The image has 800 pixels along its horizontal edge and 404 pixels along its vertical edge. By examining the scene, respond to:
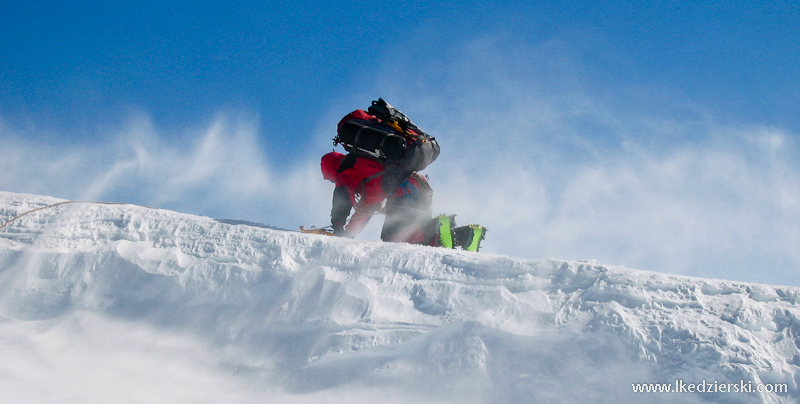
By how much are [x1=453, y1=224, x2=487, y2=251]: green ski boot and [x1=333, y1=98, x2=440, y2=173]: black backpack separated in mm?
1128

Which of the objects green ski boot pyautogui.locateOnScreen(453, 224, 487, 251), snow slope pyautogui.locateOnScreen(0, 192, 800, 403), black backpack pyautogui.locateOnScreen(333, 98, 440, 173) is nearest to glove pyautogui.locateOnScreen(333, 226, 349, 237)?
black backpack pyautogui.locateOnScreen(333, 98, 440, 173)

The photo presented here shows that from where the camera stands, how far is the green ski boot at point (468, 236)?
7.54 metres

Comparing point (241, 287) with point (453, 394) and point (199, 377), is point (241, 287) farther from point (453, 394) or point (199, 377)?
point (453, 394)

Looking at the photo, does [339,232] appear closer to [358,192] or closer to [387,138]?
[358,192]

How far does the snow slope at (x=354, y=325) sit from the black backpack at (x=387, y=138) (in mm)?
2382

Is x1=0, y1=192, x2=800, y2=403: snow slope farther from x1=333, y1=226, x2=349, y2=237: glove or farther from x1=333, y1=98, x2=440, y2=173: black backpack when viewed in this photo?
x1=333, y1=98, x2=440, y2=173: black backpack

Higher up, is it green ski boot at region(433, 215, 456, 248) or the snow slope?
green ski boot at region(433, 215, 456, 248)

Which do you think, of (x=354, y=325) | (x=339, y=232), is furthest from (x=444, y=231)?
(x=354, y=325)

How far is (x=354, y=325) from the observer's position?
3.76 m

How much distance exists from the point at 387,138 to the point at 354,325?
3660 millimetres

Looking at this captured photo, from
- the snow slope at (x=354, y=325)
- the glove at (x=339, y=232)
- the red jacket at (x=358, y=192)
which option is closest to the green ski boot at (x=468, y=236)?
the red jacket at (x=358, y=192)

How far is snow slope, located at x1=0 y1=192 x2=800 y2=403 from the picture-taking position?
10.0 feet

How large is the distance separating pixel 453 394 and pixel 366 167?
14.8 feet

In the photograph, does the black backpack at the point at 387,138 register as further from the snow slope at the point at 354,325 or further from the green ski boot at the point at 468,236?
Result: the snow slope at the point at 354,325
